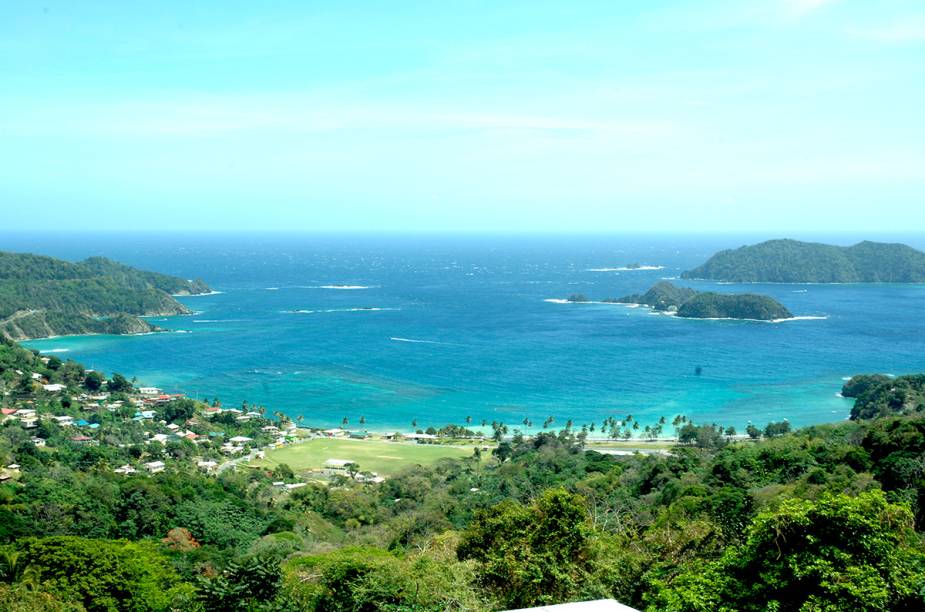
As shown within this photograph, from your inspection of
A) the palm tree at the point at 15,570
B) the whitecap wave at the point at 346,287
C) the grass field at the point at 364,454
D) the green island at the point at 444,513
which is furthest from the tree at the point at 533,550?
the whitecap wave at the point at 346,287

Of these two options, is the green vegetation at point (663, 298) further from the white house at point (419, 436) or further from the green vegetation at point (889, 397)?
the white house at point (419, 436)

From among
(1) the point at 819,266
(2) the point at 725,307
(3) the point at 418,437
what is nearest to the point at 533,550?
(3) the point at 418,437

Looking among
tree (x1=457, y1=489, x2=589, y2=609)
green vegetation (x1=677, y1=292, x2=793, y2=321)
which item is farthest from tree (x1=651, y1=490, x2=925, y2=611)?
green vegetation (x1=677, y1=292, x2=793, y2=321)

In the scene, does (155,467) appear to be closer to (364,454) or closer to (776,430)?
(364,454)

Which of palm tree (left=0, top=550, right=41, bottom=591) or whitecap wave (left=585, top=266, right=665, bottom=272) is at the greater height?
whitecap wave (left=585, top=266, right=665, bottom=272)

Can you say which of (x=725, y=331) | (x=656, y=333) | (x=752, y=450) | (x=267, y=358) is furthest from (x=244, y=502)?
(x=725, y=331)

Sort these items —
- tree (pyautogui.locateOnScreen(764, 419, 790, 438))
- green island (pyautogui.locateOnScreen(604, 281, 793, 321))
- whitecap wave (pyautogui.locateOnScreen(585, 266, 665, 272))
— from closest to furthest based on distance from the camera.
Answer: tree (pyautogui.locateOnScreen(764, 419, 790, 438)) < green island (pyautogui.locateOnScreen(604, 281, 793, 321)) < whitecap wave (pyautogui.locateOnScreen(585, 266, 665, 272))

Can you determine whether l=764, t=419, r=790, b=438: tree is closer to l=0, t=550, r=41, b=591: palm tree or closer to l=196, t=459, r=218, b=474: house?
l=196, t=459, r=218, b=474: house

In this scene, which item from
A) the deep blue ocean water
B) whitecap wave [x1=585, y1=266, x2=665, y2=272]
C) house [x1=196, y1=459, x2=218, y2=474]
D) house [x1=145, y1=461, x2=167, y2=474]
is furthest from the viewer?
whitecap wave [x1=585, y1=266, x2=665, y2=272]
